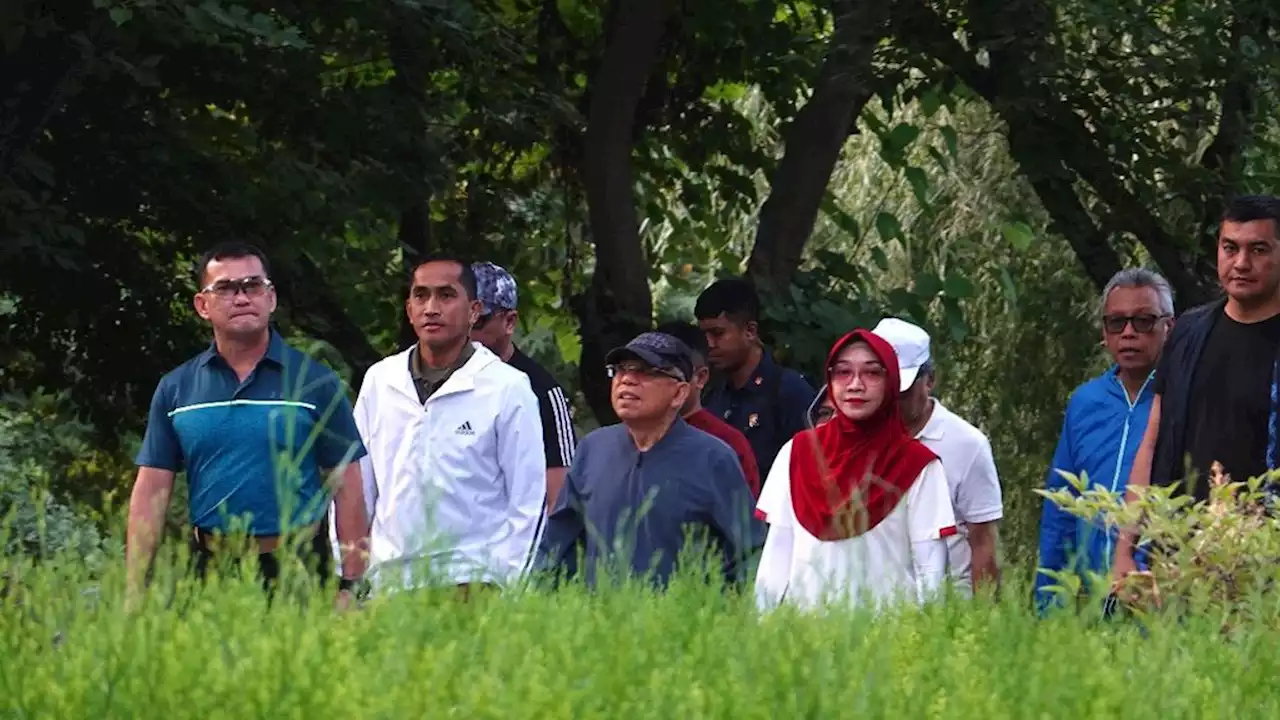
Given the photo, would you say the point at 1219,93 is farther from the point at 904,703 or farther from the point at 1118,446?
the point at 904,703

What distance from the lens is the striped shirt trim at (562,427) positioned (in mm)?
8539

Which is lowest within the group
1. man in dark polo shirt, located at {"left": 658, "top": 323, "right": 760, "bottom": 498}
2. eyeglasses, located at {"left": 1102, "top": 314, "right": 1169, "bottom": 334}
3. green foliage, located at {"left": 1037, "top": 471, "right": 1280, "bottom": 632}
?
green foliage, located at {"left": 1037, "top": 471, "right": 1280, "bottom": 632}

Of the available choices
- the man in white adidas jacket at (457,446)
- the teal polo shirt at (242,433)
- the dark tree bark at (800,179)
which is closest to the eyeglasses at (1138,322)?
the man in white adidas jacket at (457,446)

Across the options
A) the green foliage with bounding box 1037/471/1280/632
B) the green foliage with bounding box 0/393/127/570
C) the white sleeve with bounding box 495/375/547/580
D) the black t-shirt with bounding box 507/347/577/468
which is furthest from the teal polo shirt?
the green foliage with bounding box 1037/471/1280/632

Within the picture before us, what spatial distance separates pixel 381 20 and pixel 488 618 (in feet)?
20.4

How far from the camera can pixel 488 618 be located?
523 cm

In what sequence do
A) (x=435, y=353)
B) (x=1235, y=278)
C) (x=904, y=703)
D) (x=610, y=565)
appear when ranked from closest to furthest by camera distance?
1. (x=904, y=703)
2. (x=610, y=565)
3. (x=1235, y=278)
4. (x=435, y=353)

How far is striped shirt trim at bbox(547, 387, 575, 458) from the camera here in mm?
8539

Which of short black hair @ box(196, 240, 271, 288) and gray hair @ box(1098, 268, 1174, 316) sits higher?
short black hair @ box(196, 240, 271, 288)

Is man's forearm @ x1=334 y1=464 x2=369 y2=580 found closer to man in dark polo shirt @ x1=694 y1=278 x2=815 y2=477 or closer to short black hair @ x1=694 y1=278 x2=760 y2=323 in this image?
man in dark polo shirt @ x1=694 y1=278 x2=815 y2=477

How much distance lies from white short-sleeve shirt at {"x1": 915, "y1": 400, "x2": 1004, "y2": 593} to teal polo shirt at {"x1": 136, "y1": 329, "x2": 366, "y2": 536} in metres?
1.80

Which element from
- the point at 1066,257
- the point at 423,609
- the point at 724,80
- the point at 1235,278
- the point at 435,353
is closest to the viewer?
the point at 423,609

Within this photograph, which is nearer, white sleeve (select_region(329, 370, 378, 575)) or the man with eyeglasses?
the man with eyeglasses

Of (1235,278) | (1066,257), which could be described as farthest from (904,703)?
(1066,257)
